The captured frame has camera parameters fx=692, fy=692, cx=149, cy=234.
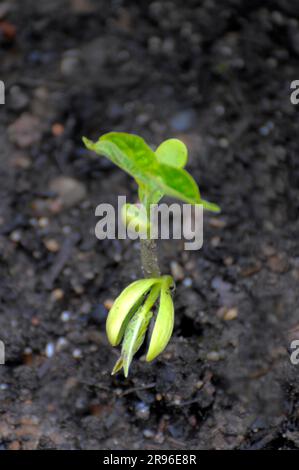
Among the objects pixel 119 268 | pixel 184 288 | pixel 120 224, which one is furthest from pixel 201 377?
pixel 120 224

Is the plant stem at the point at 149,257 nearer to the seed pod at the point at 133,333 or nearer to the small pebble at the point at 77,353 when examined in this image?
the seed pod at the point at 133,333

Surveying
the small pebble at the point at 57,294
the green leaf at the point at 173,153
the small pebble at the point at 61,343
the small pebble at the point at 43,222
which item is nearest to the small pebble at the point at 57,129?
the small pebble at the point at 43,222

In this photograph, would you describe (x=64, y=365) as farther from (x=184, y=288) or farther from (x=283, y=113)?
(x=283, y=113)

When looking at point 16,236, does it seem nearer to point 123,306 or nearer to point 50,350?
point 50,350

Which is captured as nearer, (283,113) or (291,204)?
(291,204)

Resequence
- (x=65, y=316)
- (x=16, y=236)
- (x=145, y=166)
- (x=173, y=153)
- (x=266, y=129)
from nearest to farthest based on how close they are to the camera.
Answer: (x=145, y=166) → (x=173, y=153) → (x=65, y=316) → (x=16, y=236) → (x=266, y=129)

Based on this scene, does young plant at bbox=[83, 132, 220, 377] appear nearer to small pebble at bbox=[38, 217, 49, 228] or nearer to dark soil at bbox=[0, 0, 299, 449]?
dark soil at bbox=[0, 0, 299, 449]

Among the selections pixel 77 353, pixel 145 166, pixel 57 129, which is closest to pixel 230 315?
pixel 77 353
